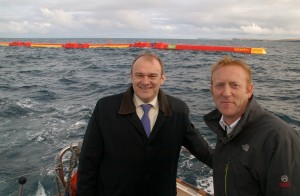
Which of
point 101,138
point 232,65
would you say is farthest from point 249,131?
point 101,138

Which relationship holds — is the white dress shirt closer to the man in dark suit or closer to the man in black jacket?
the man in dark suit

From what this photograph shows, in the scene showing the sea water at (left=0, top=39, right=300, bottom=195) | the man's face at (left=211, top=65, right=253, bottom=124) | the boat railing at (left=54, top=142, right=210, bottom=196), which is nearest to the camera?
the man's face at (left=211, top=65, right=253, bottom=124)

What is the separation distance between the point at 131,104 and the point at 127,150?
48 cm

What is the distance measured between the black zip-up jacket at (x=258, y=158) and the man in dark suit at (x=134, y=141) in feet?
2.26

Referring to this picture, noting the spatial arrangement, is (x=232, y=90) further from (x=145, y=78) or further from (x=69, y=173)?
(x=69, y=173)

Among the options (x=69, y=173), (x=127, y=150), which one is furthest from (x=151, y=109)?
(x=69, y=173)

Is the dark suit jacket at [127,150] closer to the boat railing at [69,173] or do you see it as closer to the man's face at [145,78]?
the man's face at [145,78]

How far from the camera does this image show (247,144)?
2178mm

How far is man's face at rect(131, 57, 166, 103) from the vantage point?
295 cm

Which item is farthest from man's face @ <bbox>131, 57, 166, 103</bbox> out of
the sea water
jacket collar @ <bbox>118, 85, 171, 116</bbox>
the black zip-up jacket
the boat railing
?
the sea water

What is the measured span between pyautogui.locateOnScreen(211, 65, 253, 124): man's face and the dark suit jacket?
2.65ft

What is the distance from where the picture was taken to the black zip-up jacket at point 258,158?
187 centimetres

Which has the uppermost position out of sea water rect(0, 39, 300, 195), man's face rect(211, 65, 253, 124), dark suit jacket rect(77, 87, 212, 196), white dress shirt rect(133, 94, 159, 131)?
man's face rect(211, 65, 253, 124)

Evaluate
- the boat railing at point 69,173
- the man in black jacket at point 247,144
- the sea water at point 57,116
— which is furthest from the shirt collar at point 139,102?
the sea water at point 57,116
